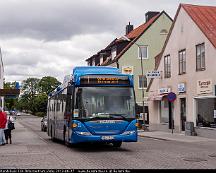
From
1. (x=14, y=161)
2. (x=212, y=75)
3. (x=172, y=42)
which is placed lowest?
(x=14, y=161)

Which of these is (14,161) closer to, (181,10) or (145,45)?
(181,10)

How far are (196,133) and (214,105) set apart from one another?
2961mm

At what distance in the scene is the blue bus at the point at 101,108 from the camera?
16.5 m

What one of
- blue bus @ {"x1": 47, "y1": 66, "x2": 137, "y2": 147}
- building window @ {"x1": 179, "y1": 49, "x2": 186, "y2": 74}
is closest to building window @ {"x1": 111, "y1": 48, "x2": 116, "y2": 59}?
building window @ {"x1": 179, "y1": 49, "x2": 186, "y2": 74}

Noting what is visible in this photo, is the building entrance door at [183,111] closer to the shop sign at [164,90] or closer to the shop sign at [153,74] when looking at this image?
the shop sign at [164,90]

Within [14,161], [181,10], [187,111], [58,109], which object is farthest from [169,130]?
[14,161]

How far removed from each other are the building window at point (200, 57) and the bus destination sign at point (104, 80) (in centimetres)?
1320

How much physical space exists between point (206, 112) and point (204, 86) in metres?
1.66

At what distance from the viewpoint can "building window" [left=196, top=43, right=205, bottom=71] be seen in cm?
2948

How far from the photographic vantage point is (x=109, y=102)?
16828 millimetres

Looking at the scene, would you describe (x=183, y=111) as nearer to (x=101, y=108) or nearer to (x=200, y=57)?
(x=200, y=57)

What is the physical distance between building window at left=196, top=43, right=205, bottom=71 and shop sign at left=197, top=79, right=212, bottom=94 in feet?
3.03

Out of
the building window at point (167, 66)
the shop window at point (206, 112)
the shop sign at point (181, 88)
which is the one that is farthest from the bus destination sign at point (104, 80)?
the building window at point (167, 66)

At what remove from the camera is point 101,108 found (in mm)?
16719
